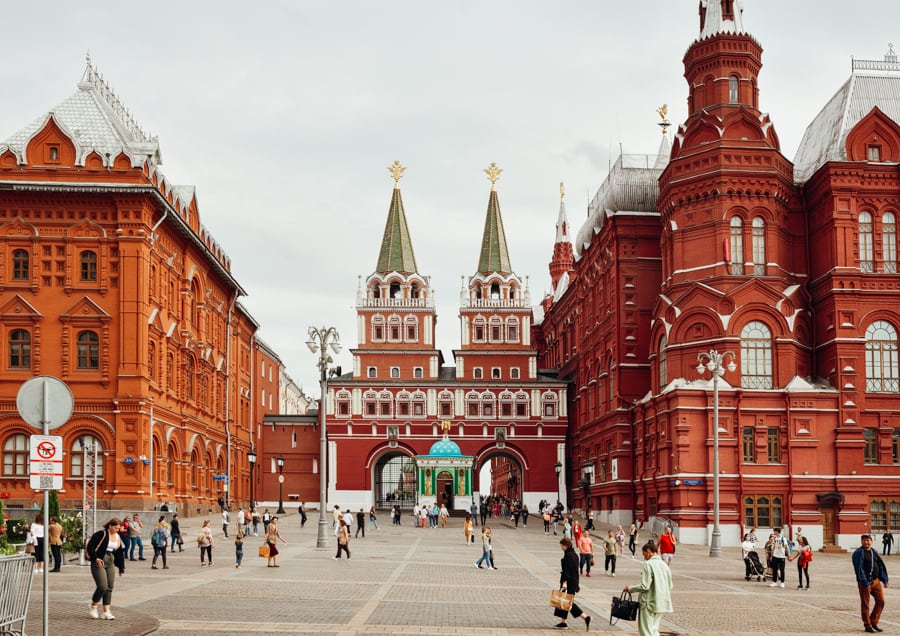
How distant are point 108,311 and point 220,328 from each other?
900 inches

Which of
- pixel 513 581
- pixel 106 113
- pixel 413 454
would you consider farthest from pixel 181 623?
pixel 413 454

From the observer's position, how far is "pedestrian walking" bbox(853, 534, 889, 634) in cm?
2144

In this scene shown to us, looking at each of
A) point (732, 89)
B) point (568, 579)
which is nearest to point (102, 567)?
point (568, 579)

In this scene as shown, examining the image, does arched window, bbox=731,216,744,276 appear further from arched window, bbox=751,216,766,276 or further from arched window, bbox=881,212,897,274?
arched window, bbox=881,212,897,274

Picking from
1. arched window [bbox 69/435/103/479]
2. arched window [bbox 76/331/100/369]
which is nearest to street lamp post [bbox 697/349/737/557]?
arched window [bbox 69/435/103/479]

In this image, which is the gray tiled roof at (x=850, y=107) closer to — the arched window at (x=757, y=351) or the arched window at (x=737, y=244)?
the arched window at (x=737, y=244)

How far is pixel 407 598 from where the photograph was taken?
25656mm

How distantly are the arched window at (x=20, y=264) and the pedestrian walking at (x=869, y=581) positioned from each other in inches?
1631

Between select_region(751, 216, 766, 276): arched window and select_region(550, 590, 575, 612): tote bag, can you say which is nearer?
select_region(550, 590, 575, 612): tote bag

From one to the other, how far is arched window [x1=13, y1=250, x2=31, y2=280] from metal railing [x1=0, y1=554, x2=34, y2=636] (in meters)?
39.9

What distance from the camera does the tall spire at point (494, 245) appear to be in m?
98.8

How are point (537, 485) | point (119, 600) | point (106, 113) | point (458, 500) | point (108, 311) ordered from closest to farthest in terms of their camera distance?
point (119, 600) → point (108, 311) → point (106, 113) → point (458, 500) → point (537, 485)

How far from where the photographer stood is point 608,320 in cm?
7388

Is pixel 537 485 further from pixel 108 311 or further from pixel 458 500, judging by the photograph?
pixel 108 311
